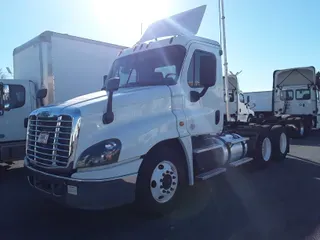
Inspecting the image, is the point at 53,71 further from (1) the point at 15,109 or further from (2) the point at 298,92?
(2) the point at 298,92

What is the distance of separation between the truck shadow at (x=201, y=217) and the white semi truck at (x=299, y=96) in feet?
35.1

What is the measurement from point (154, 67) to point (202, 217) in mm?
2601

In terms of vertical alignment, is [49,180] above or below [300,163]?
above

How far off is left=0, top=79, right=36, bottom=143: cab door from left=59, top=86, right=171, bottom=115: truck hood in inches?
185

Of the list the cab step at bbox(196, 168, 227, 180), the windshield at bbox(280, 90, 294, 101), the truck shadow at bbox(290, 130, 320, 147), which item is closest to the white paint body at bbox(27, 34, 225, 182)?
→ the cab step at bbox(196, 168, 227, 180)

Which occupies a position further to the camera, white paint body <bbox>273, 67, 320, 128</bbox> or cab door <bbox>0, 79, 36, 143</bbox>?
white paint body <bbox>273, 67, 320, 128</bbox>

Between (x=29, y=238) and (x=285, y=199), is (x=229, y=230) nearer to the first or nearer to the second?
(x=285, y=199)

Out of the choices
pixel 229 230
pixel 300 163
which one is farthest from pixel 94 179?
pixel 300 163

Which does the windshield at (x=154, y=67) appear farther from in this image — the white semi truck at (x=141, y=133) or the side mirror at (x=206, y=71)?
the side mirror at (x=206, y=71)

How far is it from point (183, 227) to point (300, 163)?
572 centimetres

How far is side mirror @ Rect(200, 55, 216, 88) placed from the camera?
17.3ft

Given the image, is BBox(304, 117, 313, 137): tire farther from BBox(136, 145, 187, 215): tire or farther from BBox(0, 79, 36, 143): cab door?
BBox(0, 79, 36, 143): cab door

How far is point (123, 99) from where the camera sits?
170 inches

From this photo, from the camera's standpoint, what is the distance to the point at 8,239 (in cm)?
405
